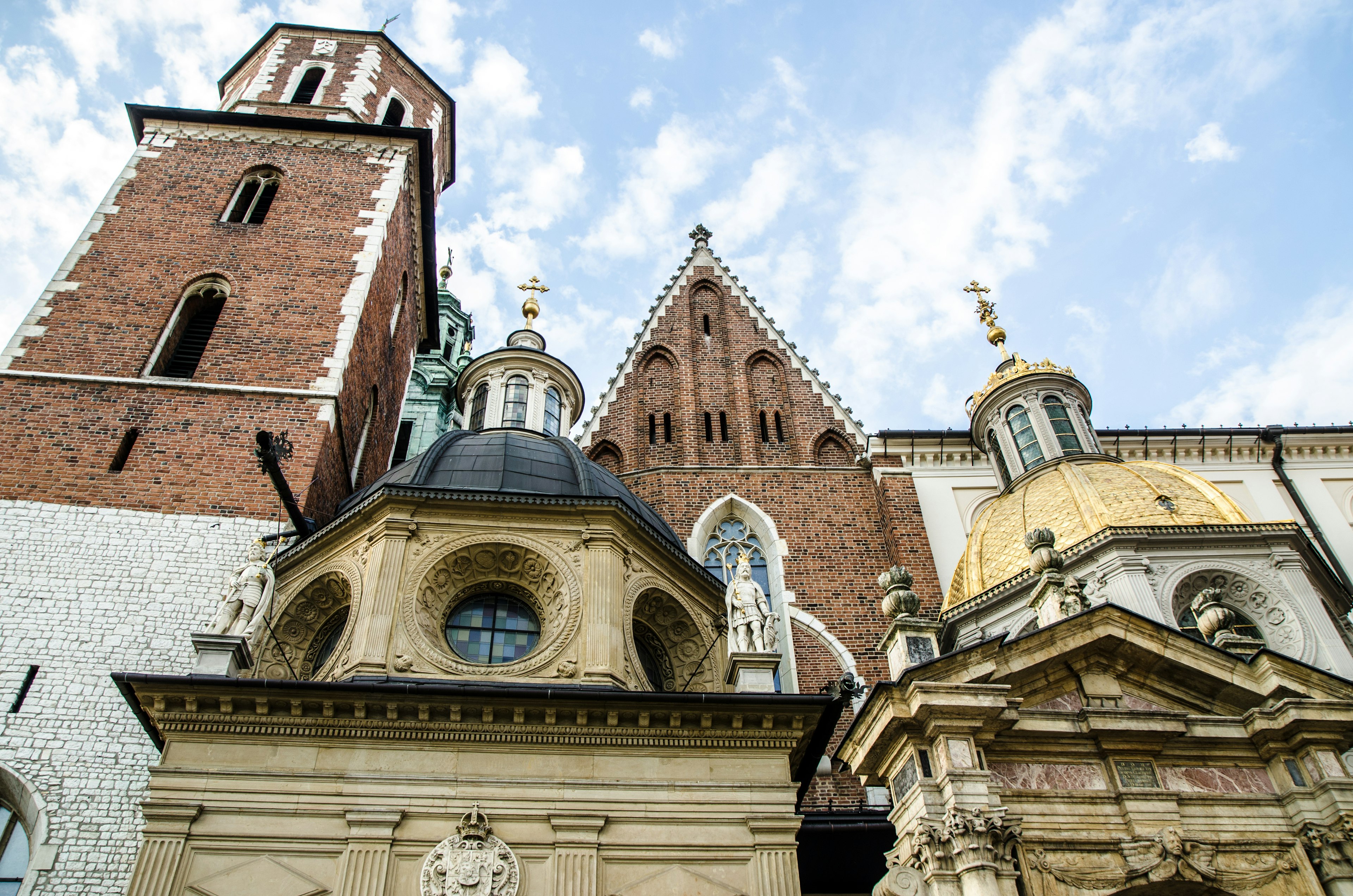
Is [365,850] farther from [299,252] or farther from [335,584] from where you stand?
[299,252]

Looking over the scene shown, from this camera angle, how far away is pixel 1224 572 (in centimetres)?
1470

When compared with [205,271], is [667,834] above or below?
below

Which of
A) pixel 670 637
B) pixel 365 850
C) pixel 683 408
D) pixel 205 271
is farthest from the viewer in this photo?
pixel 683 408

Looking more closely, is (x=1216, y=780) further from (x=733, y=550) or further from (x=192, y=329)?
(x=192, y=329)

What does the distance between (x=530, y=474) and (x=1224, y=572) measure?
10216 mm

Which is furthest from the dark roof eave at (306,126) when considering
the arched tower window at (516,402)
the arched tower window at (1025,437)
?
the arched tower window at (1025,437)

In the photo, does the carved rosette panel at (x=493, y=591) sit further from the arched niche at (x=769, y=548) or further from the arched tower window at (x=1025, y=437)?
the arched tower window at (x=1025, y=437)

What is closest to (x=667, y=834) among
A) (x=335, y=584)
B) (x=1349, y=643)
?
(x=335, y=584)

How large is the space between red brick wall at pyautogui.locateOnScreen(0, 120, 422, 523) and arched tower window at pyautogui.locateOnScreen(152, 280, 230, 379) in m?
0.20

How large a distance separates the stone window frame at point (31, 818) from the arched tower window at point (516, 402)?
9.27 meters

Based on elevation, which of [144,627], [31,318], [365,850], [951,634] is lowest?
[365,850]

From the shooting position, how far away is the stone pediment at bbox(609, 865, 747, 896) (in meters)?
8.88

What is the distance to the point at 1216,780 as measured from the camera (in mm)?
9484

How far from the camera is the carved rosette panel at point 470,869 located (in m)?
8.61
